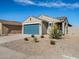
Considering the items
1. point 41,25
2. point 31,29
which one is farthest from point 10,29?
point 41,25

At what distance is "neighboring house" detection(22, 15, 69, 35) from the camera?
103ft

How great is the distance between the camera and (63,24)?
32219 mm

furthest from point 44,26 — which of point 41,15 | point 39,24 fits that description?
point 41,15

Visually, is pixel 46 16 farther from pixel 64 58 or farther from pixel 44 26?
pixel 64 58

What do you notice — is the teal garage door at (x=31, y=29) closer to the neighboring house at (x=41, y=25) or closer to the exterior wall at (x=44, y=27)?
the neighboring house at (x=41, y=25)

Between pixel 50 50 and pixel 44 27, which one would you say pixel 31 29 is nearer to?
pixel 44 27

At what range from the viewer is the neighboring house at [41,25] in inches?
1238

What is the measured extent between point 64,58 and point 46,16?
→ 87.0 feet

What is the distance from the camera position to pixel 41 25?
102ft

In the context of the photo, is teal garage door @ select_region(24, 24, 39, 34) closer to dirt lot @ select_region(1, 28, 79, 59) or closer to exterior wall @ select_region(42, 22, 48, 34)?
exterior wall @ select_region(42, 22, 48, 34)

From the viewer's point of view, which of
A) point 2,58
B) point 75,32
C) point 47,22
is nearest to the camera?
point 2,58

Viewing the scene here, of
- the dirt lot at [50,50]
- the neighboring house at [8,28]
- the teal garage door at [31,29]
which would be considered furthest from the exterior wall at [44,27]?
the dirt lot at [50,50]

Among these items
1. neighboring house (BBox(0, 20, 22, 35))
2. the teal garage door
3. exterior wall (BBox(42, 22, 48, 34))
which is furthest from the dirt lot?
neighboring house (BBox(0, 20, 22, 35))

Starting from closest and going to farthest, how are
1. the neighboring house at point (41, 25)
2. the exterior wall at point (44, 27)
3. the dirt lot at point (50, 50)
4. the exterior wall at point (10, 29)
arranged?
1. the dirt lot at point (50, 50)
2. the neighboring house at point (41, 25)
3. the exterior wall at point (44, 27)
4. the exterior wall at point (10, 29)
